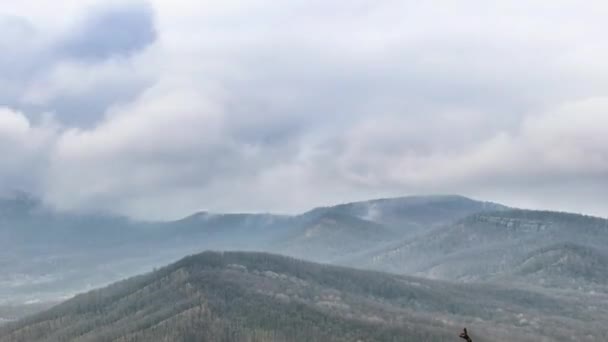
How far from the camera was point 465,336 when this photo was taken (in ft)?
321

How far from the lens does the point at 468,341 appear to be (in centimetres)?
9988

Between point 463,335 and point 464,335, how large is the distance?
637 mm

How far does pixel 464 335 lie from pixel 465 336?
8.6 inches

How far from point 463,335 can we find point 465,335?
0.71 m

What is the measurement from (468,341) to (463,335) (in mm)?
1835

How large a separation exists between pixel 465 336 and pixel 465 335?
0.16 metres

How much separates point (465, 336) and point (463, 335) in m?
0.82

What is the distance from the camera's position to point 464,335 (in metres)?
97.9

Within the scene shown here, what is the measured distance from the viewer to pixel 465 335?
9788 centimetres

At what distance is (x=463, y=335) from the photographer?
98.6m
